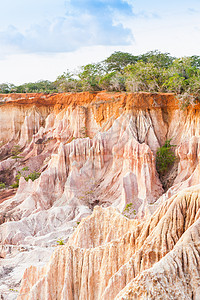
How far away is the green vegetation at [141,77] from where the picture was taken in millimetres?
24250

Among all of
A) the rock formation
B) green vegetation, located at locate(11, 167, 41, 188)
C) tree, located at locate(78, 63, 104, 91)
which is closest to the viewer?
the rock formation

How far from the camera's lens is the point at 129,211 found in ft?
66.3

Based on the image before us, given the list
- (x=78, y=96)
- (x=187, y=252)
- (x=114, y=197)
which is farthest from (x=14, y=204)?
(x=187, y=252)

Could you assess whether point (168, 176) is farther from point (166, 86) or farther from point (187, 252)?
point (187, 252)

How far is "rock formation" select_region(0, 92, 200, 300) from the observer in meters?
8.78

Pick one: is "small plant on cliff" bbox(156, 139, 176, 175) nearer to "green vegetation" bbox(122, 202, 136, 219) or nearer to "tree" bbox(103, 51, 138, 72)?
"green vegetation" bbox(122, 202, 136, 219)

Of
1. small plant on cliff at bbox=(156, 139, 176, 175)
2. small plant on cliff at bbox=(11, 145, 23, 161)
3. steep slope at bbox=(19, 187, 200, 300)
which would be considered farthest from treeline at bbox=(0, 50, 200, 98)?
steep slope at bbox=(19, 187, 200, 300)

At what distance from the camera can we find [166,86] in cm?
2625

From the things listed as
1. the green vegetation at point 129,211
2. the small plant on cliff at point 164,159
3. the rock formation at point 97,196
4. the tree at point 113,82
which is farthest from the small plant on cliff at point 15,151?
the green vegetation at point 129,211

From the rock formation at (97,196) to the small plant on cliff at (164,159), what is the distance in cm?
40

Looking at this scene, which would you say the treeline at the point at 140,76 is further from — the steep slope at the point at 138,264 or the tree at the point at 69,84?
the steep slope at the point at 138,264

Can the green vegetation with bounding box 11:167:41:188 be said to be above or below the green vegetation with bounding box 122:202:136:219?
below

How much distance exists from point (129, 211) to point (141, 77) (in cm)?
1171

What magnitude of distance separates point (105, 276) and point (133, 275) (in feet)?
5.02
